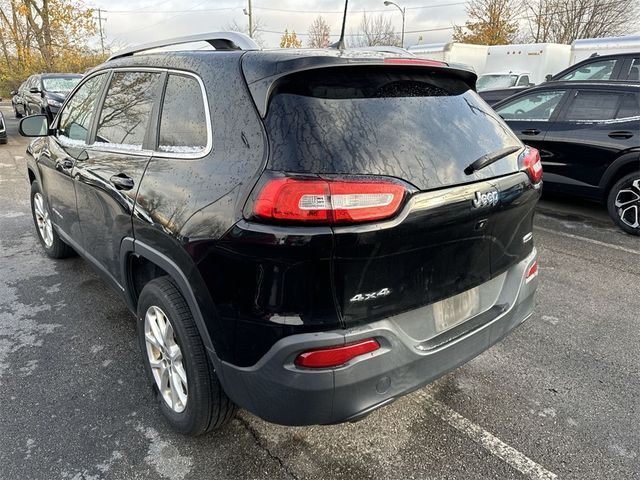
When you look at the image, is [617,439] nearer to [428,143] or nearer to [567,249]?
[428,143]

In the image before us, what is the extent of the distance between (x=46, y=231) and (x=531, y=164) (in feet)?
14.3

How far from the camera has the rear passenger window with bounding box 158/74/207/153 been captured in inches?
83.0

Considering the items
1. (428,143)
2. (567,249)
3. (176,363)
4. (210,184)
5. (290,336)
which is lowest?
(567,249)

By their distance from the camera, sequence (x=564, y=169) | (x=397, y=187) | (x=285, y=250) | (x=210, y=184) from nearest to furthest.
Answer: (x=285, y=250) → (x=397, y=187) → (x=210, y=184) → (x=564, y=169)

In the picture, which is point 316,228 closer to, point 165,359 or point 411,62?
point 411,62

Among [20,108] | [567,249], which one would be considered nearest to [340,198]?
[567,249]

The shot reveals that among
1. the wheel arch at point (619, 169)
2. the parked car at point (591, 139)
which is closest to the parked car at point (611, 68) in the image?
the parked car at point (591, 139)

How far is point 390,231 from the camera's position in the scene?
1.75 m

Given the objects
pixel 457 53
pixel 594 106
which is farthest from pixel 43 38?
pixel 594 106

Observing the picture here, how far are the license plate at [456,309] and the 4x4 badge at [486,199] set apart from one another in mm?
392

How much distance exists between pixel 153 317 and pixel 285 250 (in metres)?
1.12

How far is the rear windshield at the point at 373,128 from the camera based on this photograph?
1.75m

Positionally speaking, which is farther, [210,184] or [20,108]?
[20,108]

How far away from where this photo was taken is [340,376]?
174cm
